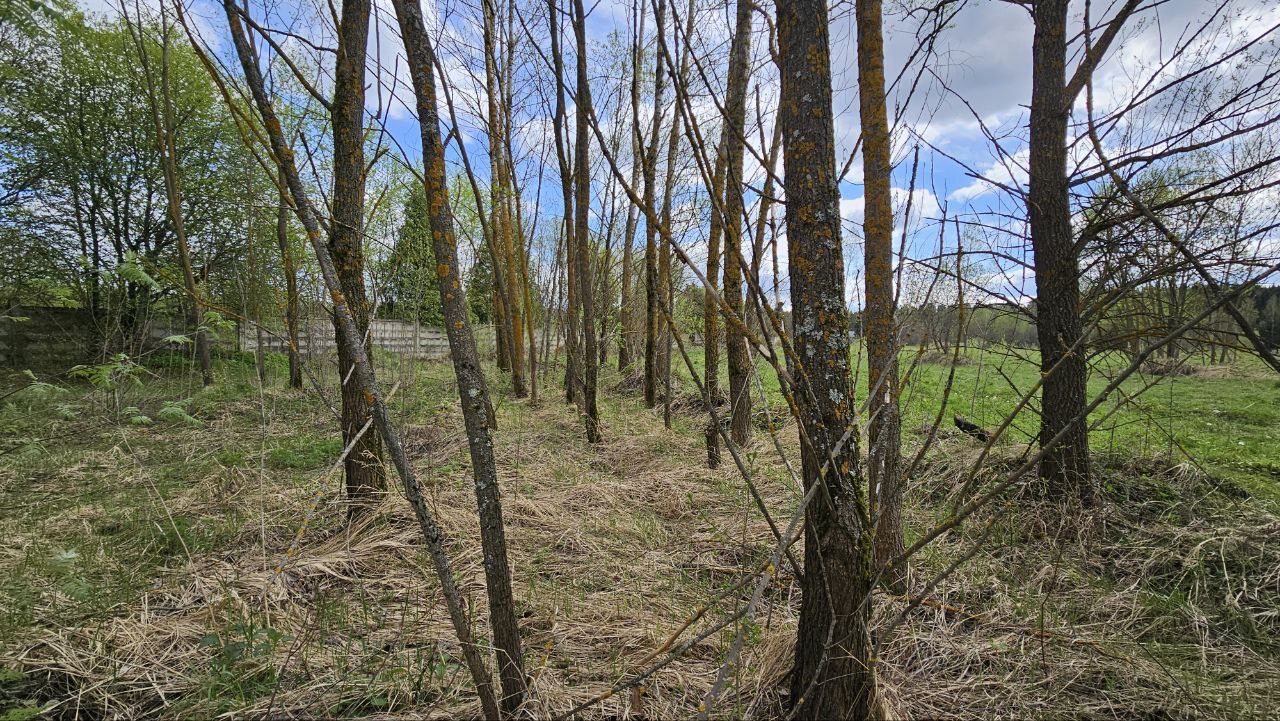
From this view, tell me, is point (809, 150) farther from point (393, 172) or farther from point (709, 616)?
point (393, 172)

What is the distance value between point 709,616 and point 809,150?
1.99m

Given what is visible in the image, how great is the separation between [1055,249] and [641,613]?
351cm

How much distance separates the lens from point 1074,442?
10.9 ft

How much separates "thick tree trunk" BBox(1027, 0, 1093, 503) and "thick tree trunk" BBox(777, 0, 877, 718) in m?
2.84

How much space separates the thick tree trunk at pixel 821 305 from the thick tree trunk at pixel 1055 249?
9.32 feet

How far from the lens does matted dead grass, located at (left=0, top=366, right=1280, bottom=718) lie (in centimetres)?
175

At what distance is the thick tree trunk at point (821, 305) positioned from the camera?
52.4 inches

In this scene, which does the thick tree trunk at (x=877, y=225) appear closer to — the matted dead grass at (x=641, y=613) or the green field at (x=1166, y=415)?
the green field at (x=1166, y=415)

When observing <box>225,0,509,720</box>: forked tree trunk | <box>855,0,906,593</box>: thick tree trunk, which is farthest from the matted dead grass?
<box>855,0,906,593</box>: thick tree trunk

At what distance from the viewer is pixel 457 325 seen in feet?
4.80

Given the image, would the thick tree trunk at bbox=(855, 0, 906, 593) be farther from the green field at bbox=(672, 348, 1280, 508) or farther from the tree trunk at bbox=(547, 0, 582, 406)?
the tree trunk at bbox=(547, 0, 582, 406)

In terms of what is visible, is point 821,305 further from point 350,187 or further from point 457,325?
point 350,187

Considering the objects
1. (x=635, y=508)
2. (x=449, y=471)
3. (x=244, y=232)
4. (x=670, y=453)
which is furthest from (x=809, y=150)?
(x=244, y=232)

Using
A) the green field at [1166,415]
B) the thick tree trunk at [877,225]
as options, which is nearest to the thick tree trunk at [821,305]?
the green field at [1166,415]
